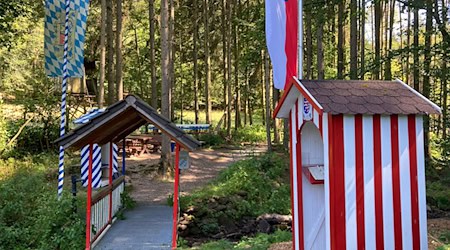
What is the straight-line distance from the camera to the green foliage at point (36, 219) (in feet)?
25.5

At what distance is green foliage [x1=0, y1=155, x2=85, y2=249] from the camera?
7.77 metres

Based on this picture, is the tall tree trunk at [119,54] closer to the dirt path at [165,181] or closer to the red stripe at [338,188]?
the dirt path at [165,181]

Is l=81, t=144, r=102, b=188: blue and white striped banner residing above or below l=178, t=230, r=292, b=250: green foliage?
above

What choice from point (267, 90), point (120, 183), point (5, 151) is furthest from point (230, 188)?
point (5, 151)

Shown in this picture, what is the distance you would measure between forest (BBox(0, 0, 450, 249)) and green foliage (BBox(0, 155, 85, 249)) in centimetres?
4

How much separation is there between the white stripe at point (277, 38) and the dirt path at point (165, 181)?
638cm

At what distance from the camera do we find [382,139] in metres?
4.48

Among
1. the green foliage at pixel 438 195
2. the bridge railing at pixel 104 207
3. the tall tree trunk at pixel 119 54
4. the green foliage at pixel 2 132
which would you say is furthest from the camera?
the green foliage at pixel 2 132

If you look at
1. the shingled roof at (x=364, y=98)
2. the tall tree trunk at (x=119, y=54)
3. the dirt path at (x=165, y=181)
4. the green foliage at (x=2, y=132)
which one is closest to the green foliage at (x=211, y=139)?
the dirt path at (x=165, y=181)

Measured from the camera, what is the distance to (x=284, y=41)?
640cm

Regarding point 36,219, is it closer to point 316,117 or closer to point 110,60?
point 316,117

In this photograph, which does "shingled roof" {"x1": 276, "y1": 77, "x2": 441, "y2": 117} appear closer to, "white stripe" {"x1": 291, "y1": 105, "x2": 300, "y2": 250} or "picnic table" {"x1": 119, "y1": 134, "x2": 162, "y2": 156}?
"white stripe" {"x1": 291, "y1": 105, "x2": 300, "y2": 250}

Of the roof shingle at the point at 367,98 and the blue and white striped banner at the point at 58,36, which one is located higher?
the blue and white striped banner at the point at 58,36

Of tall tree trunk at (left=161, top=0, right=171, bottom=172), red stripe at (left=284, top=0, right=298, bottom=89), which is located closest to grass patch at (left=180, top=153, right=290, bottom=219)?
tall tree trunk at (left=161, top=0, right=171, bottom=172)
